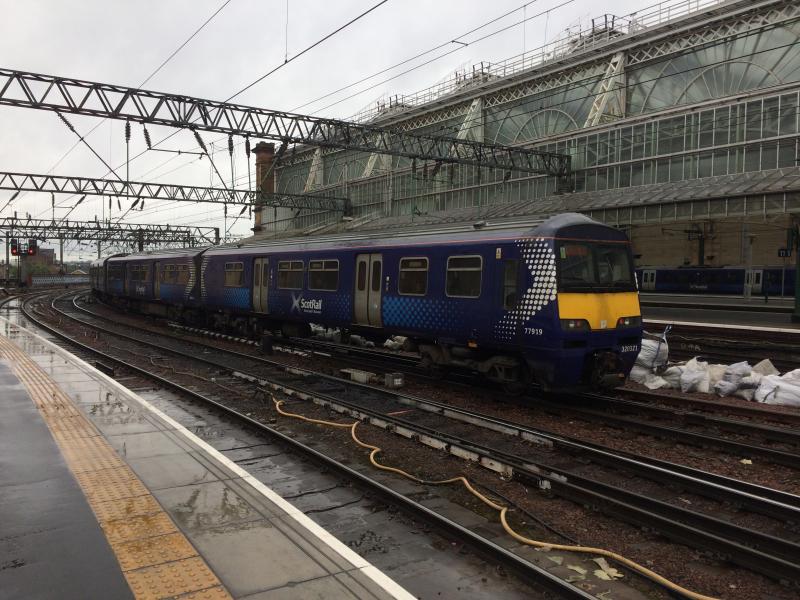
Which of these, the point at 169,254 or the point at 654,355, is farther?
the point at 169,254

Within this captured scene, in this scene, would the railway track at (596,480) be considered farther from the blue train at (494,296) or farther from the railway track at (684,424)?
the blue train at (494,296)

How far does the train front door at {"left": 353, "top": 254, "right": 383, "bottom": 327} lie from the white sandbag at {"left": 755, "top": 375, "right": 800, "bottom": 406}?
7.52 meters

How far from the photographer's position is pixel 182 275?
79.8 ft

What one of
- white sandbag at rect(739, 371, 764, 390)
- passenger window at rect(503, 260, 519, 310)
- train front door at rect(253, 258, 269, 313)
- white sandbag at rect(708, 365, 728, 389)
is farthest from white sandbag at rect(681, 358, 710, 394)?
train front door at rect(253, 258, 269, 313)

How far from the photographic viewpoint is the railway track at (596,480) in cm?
505

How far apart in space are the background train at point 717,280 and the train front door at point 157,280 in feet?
87.3

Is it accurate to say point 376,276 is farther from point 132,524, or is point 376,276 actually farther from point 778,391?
point 132,524

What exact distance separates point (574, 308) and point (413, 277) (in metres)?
3.80

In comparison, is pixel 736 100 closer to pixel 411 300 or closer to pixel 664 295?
pixel 664 295

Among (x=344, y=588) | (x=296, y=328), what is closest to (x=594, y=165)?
(x=296, y=328)

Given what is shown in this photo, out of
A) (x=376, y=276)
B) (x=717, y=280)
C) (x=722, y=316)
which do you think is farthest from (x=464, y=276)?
(x=717, y=280)

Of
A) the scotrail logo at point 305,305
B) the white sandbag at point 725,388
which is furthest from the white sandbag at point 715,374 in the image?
the scotrail logo at point 305,305

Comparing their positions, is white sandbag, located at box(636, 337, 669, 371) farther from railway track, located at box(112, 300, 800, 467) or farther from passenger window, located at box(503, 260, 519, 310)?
passenger window, located at box(503, 260, 519, 310)

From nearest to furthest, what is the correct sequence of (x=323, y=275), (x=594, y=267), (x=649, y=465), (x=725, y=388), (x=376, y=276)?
(x=649, y=465) → (x=594, y=267) → (x=725, y=388) → (x=376, y=276) → (x=323, y=275)
